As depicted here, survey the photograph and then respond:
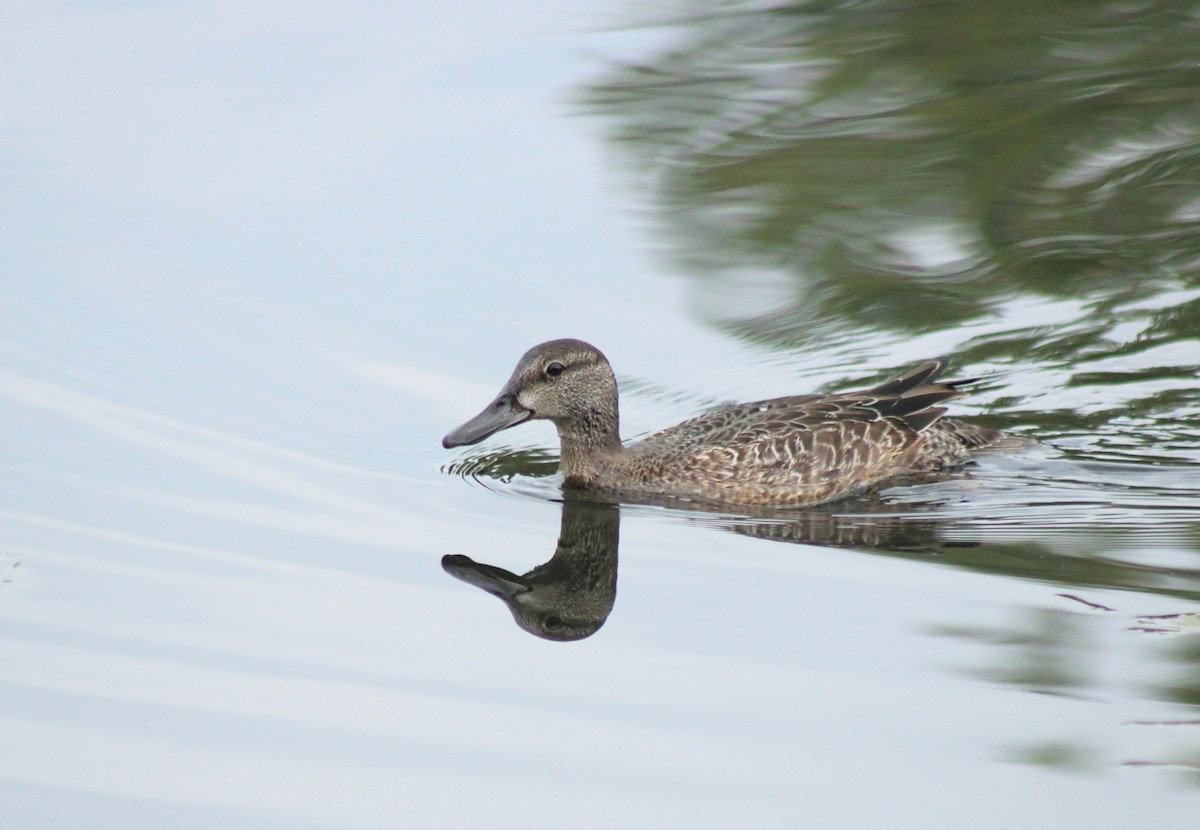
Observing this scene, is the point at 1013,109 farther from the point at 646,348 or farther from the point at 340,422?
the point at 340,422

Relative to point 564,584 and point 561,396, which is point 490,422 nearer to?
point 561,396

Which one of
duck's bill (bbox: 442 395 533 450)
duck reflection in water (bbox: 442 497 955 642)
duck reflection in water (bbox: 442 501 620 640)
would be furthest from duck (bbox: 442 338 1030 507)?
duck reflection in water (bbox: 442 501 620 640)

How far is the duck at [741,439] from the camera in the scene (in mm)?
9852

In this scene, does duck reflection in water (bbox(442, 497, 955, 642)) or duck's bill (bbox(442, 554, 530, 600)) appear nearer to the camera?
duck reflection in water (bbox(442, 497, 955, 642))

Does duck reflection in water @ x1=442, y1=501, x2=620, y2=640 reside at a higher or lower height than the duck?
lower

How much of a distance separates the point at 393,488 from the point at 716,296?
3477mm

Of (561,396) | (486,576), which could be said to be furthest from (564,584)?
(561,396)

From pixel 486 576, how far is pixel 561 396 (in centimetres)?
210

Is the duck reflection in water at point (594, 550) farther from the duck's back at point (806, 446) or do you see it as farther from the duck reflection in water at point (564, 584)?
the duck's back at point (806, 446)

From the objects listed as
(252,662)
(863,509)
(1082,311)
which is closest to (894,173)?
(1082,311)

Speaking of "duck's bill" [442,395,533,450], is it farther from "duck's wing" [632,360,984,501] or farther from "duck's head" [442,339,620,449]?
"duck's wing" [632,360,984,501]

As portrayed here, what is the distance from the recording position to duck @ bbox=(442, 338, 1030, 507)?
32.3ft

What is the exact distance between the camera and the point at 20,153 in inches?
522

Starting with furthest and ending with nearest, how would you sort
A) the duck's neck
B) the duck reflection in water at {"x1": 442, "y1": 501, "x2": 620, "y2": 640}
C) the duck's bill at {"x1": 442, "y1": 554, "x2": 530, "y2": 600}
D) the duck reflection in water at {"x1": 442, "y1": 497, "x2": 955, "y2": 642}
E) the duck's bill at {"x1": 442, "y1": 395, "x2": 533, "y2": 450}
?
the duck's neck < the duck's bill at {"x1": 442, "y1": 395, "x2": 533, "y2": 450} < the duck's bill at {"x1": 442, "y1": 554, "x2": 530, "y2": 600} < the duck reflection in water at {"x1": 442, "y1": 497, "x2": 955, "y2": 642} < the duck reflection in water at {"x1": 442, "y1": 501, "x2": 620, "y2": 640}
